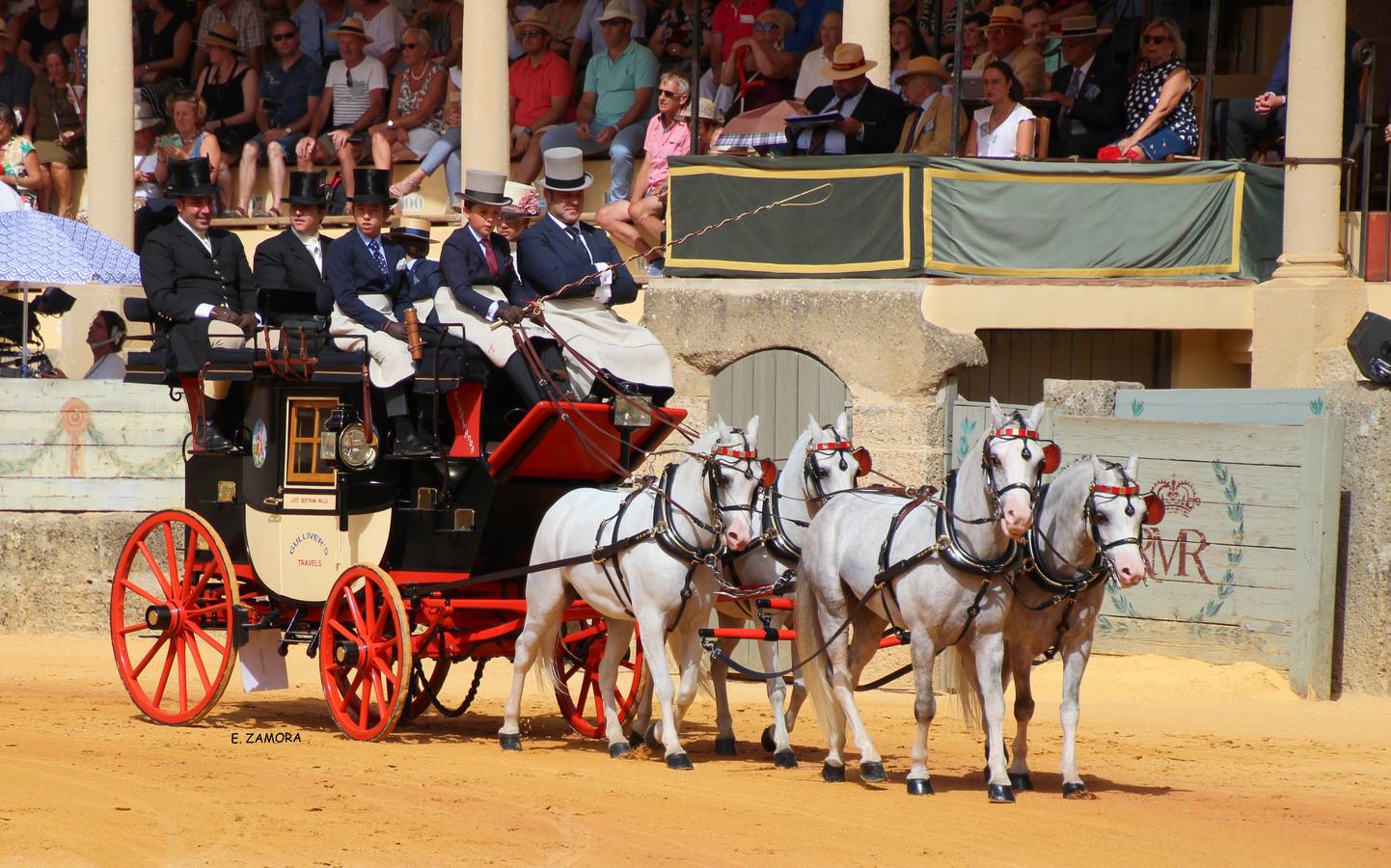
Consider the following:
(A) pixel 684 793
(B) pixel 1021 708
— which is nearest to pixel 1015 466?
(B) pixel 1021 708

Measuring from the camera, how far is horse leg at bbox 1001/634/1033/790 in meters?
9.38

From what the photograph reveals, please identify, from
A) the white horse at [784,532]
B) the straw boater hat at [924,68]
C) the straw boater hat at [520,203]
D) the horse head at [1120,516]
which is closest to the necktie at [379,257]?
the straw boater hat at [520,203]

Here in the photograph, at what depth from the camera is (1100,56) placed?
16078 mm

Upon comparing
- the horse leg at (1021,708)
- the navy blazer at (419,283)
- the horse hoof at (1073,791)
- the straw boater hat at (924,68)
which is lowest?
the horse hoof at (1073,791)

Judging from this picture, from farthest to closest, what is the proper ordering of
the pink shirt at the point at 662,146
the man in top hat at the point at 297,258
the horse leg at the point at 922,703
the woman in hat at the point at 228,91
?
the woman in hat at the point at 228,91
the pink shirt at the point at 662,146
the man in top hat at the point at 297,258
the horse leg at the point at 922,703

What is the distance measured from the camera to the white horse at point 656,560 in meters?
9.88

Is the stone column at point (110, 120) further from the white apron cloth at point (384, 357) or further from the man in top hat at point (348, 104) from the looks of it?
the white apron cloth at point (384, 357)

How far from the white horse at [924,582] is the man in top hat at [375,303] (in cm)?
255

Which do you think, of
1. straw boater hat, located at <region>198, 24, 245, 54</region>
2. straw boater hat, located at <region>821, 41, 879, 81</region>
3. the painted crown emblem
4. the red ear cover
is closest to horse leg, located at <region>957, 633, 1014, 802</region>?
the red ear cover

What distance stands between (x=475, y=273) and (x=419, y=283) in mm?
764

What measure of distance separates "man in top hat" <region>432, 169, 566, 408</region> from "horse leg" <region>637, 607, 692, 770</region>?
1.51m

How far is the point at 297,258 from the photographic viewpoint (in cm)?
1210

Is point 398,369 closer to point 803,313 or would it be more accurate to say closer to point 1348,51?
point 803,313

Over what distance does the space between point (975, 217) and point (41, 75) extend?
46.2ft
